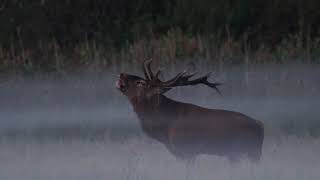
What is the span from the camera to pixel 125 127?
1083 centimetres

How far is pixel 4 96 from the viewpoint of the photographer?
13.3m

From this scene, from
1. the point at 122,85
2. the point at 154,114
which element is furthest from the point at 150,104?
the point at 122,85

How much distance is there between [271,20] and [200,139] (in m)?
7.97

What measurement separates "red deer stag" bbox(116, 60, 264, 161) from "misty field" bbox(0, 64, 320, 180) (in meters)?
0.13

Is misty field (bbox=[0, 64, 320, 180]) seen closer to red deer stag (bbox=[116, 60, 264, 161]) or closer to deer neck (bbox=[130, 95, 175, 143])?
red deer stag (bbox=[116, 60, 264, 161])

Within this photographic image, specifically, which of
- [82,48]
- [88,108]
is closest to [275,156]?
[88,108]

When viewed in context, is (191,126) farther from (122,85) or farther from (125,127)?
(125,127)

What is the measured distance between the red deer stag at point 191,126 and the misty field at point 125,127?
0.13 metres

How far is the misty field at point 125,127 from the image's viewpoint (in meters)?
8.15

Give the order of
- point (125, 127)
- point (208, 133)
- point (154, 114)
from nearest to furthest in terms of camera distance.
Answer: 1. point (208, 133)
2. point (154, 114)
3. point (125, 127)

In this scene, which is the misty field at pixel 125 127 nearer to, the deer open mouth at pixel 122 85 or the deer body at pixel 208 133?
the deer body at pixel 208 133

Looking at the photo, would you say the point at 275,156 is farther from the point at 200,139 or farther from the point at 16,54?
the point at 16,54

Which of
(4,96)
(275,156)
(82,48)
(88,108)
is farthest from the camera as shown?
(82,48)

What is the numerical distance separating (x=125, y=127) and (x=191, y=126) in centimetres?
287
